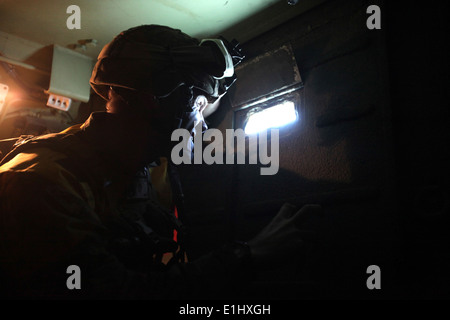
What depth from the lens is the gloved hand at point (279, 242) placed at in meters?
1.51

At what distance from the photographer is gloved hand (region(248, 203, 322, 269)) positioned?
4.97 ft

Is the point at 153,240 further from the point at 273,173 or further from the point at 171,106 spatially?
the point at 273,173

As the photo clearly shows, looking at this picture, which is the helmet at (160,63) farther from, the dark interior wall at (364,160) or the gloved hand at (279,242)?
the gloved hand at (279,242)

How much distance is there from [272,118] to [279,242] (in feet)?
4.40

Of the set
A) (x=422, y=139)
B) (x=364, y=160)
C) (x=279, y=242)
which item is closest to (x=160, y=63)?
(x=279, y=242)

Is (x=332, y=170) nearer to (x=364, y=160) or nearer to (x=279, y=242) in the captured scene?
(x=364, y=160)

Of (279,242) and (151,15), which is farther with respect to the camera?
(151,15)

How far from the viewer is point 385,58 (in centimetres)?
195

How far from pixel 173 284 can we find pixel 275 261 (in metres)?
0.51

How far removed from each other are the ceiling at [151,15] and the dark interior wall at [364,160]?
0.37 metres

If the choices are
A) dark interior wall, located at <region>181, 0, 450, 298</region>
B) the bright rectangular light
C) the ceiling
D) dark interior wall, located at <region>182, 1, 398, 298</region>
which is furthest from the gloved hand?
the ceiling

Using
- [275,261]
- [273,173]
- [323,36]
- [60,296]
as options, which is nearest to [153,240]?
[60,296]

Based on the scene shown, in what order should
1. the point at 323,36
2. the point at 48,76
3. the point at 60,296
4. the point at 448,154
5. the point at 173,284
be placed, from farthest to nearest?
1. the point at 48,76
2. the point at 323,36
3. the point at 448,154
4. the point at 173,284
5. the point at 60,296

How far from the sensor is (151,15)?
9.29 feet
